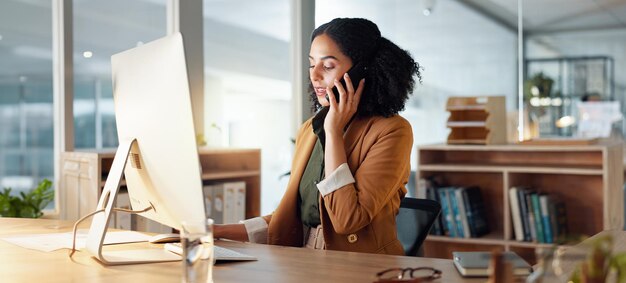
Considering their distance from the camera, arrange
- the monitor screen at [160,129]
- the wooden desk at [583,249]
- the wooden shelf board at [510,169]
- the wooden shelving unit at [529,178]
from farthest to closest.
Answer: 1. the wooden shelving unit at [529,178]
2. the wooden shelf board at [510,169]
3. the monitor screen at [160,129]
4. the wooden desk at [583,249]

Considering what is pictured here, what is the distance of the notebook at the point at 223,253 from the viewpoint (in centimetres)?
176

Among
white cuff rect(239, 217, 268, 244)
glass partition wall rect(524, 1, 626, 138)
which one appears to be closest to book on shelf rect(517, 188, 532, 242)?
glass partition wall rect(524, 1, 626, 138)

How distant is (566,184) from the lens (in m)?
4.31

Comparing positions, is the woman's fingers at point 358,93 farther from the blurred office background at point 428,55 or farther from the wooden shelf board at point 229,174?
the blurred office background at point 428,55

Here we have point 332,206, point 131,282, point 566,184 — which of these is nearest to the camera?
point 131,282

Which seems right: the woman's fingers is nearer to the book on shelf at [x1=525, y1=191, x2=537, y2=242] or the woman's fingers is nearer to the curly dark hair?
the curly dark hair

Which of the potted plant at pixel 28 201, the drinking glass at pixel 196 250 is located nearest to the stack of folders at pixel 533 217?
the potted plant at pixel 28 201

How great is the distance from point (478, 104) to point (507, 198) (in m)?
0.59

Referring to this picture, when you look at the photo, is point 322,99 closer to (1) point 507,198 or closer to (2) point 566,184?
(1) point 507,198

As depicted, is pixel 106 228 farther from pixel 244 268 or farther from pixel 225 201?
pixel 225 201

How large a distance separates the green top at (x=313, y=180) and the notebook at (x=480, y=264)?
0.73 m

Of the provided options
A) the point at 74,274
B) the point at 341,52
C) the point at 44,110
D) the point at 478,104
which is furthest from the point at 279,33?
the point at 74,274

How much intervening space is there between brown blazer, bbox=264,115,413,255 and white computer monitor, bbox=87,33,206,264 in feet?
1.70

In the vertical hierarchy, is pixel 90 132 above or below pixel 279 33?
below
